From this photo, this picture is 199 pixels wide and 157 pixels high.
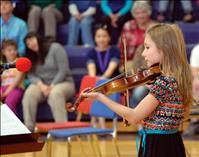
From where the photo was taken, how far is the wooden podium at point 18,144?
9.35 ft

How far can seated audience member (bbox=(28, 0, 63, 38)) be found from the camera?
837 centimetres

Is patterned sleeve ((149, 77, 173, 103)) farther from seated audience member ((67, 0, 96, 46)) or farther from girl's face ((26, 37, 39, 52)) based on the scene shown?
seated audience member ((67, 0, 96, 46))

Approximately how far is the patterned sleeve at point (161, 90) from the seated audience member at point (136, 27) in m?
4.18

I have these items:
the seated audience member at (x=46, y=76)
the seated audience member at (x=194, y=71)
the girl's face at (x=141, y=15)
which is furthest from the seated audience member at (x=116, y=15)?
the seated audience member at (x=194, y=71)

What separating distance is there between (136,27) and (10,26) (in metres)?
1.85

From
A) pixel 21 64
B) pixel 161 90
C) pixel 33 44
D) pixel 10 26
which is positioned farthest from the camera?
pixel 10 26

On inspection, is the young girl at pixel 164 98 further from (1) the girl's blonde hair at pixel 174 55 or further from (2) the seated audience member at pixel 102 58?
(2) the seated audience member at pixel 102 58

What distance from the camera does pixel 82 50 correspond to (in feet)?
26.7

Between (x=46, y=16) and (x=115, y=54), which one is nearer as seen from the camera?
(x=115, y=54)

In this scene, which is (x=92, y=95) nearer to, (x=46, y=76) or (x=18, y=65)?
(x=18, y=65)

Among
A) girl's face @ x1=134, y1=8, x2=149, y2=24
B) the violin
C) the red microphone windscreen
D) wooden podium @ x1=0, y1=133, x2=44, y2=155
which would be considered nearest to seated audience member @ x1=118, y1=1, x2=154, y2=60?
girl's face @ x1=134, y1=8, x2=149, y2=24

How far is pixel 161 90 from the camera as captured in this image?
3.30 metres

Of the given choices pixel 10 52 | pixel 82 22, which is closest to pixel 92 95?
pixel 10 52

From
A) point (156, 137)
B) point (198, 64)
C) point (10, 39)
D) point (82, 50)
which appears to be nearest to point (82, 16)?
point (82, 50)
